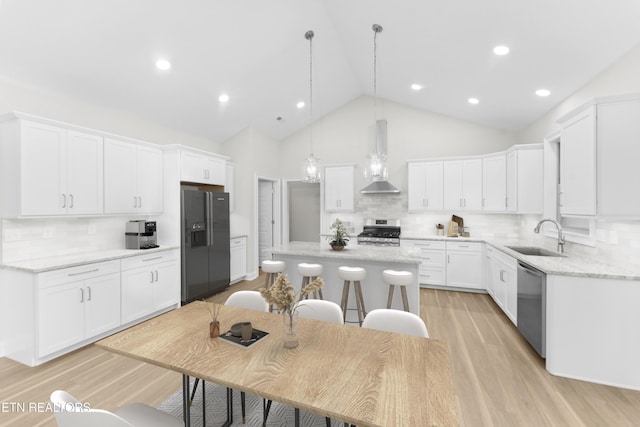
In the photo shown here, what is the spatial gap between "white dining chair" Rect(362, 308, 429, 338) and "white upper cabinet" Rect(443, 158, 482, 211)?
13.2ft

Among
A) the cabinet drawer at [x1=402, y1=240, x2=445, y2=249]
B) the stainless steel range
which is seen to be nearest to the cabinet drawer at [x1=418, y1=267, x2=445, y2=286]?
the cabinet drawer at [x1=402, y1=240, x2=445, y2=249]

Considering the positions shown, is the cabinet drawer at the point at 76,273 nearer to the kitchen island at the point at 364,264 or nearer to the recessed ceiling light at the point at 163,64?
the kitchen island at the point at 364,264

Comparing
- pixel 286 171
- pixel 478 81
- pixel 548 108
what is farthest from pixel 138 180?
pixel 548 108

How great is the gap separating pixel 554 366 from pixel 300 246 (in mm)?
2944

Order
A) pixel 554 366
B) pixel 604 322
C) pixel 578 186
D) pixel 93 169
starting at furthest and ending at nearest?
pixel 93 169 < pixel 578 186 < pixel 554 366 < pixel 604 322

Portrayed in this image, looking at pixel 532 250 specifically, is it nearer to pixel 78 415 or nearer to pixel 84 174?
pixel 78 415

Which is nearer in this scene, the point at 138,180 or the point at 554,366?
the point at 554,366

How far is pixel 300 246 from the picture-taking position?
4164mm

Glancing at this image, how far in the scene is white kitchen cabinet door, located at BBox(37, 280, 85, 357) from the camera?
2.80m

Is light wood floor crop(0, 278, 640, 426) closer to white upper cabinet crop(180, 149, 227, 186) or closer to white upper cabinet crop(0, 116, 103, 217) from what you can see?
→ white upper cabinet crop(0, 116, 103, 217)

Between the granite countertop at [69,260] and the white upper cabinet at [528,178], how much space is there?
5313mm

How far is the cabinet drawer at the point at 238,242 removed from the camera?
5594mm

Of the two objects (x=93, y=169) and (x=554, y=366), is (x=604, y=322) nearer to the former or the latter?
(x=554, y=366)

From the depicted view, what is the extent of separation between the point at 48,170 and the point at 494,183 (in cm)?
616
